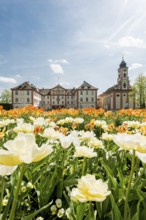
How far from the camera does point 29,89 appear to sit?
72.9 meters


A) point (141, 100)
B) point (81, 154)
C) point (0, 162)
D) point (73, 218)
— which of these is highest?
point (141, 100)

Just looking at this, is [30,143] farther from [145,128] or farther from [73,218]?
[145,128]

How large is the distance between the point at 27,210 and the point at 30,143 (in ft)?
3.46

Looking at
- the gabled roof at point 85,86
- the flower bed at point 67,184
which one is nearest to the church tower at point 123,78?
the gabled roof at point 85,86

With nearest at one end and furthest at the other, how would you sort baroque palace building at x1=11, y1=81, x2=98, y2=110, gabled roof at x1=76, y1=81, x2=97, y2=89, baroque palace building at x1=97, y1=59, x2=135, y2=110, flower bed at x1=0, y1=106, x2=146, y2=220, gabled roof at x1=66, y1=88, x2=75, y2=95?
1. flower bed at x1=0, y1=106, x2=146, y2=220
2. baroque palace building at x1=97, y1=59, x2=135, y2=110
3. baroque palace building at x1=11, y1=81, x2=98, y2=110
4. gabled roof at x1=76, y1=81, x2=97, y2=89
5. gabled roof at x1=66, y1=88, x2=75, y2=95

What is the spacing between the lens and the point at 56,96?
8294 centimetres

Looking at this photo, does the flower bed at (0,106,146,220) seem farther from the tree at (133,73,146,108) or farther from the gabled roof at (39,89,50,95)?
the gabled roof at (39,89,50,95)

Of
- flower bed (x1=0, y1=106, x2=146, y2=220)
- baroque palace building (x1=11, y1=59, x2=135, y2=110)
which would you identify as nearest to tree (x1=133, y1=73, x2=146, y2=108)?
baroque palace building (x1=11, y1=59, x2=135, y2=110)

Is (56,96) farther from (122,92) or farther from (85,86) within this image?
(122,92)

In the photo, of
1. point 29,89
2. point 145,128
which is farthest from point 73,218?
point 29,89

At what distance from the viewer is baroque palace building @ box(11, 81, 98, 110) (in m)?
73.0

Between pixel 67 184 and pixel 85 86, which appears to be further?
pixel 85 86

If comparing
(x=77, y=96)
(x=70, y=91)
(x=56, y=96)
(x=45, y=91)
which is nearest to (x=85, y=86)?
(x=77, y=96)

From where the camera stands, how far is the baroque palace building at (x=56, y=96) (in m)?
73.0
